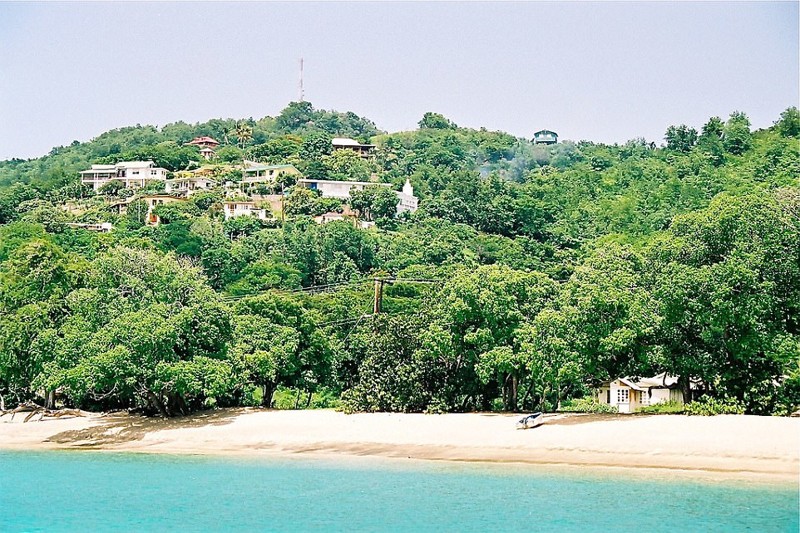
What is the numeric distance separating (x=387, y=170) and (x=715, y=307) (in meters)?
115

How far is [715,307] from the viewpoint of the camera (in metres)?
27.1

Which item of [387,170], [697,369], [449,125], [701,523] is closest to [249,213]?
[387,170]

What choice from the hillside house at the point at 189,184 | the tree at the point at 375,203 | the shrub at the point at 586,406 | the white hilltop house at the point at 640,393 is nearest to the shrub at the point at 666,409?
the shrub at the point at 586,406

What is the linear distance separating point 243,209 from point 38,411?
6572 cm

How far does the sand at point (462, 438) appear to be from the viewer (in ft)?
78.8

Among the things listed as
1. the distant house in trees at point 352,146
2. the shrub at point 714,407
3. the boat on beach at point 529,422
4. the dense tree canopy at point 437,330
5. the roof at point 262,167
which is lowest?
the boat on beach at point 529,422

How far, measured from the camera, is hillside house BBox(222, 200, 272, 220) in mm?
98688

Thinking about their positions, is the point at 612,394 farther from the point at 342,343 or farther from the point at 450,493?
the point at 450,493

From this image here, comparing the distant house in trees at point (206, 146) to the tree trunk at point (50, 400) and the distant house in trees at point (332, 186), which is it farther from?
the tree trunk at point (50, 400)

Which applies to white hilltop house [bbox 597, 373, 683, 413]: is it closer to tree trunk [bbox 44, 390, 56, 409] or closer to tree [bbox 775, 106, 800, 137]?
tree trunk [bbox 44, 390, 56, 409]

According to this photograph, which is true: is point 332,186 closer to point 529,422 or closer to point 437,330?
point 437,330

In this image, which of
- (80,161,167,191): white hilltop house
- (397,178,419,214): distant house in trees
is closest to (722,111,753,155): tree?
(397,178,419,214): distant house in trees

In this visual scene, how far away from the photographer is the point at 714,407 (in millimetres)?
27516

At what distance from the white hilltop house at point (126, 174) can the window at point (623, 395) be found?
91509 millimetres
